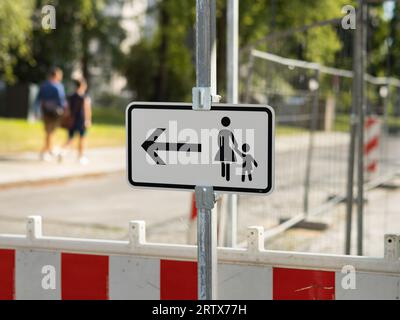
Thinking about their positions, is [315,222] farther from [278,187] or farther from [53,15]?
[53,15]

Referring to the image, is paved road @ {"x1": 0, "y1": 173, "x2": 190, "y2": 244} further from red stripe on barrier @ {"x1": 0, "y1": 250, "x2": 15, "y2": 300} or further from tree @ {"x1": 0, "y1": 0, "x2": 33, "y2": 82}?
tree @ {"x1": 0, "y1": 0, "x2": 33, "y2": 82}

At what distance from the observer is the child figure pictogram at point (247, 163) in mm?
2980

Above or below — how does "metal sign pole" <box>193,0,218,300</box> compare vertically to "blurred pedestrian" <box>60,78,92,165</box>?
below

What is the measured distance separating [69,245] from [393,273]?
5.00 ft

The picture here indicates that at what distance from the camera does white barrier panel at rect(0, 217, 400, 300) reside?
147 inches

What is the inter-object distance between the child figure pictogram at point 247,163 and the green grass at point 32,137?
15981 millimetres

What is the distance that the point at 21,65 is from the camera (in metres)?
40.1

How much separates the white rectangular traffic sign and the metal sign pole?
0.18 feet

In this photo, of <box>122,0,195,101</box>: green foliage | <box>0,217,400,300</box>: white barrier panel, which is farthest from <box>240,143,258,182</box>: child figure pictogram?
<box>122,0,195,101</box>: green foliage

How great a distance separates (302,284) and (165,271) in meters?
0.64

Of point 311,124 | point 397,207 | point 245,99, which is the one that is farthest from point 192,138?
point 397,207

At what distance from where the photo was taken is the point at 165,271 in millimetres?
4004

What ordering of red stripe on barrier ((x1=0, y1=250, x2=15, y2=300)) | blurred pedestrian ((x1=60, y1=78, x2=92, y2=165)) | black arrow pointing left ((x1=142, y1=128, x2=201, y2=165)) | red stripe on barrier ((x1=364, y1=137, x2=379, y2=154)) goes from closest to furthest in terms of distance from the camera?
black arrow pointing left ((x1=142, y1=128, x2=201, y2=165)) → red stripe on barrier ((x1=0, y1=250, x2=15, y2=300)) → red stripe on barrier ((x1=364, y1=137, x2=379, y2=154)) → blurred pedestrian ((x1=60, y1=78, x2=92, y2=165))

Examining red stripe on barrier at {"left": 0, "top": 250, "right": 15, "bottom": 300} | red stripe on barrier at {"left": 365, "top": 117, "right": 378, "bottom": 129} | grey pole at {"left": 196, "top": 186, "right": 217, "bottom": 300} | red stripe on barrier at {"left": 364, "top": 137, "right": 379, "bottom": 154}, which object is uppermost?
red stripe on barrier at {"left": 365, "top": 117, "right": 378, "bottom": 129}
